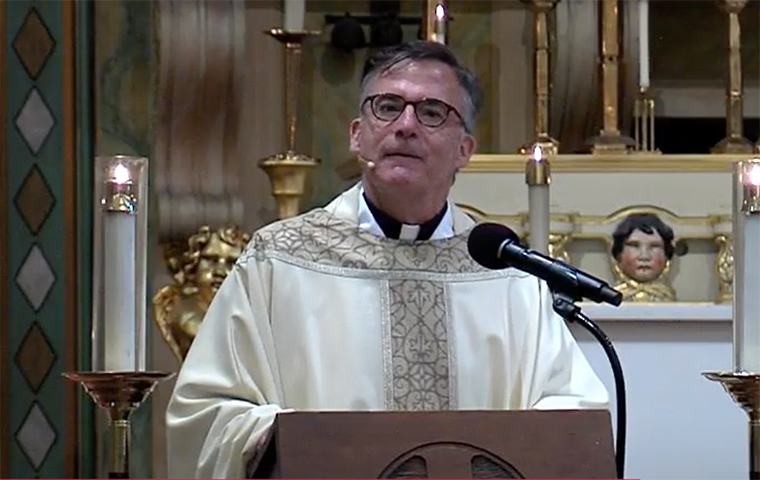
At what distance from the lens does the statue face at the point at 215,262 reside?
4387 mm

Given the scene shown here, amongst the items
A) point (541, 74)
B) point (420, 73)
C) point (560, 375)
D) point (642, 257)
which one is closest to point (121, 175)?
point (420, 73)

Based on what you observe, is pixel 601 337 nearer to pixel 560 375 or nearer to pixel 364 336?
pixel 560 375

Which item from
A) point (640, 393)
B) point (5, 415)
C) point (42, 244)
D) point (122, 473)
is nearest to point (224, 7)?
point (42, 244)

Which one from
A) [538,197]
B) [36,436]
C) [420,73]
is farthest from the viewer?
[36,436]

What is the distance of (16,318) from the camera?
4.58 meters

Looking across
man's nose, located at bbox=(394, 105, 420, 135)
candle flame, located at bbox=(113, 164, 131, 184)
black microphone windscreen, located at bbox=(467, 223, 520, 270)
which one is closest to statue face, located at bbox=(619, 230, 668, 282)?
man's nose, located at bbox=(394, 105, 420, 135)

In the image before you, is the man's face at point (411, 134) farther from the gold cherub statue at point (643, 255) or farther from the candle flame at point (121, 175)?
the gold cherub statue at point (643, 255)

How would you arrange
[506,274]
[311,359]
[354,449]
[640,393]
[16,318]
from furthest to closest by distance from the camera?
[16,318], [640,393], [506,274], [311,359], [354,449]

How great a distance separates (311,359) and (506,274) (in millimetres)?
444

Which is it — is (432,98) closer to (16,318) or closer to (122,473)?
(122,473)

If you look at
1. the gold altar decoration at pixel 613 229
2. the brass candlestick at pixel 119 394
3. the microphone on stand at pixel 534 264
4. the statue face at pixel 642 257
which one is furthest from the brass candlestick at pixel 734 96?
the brass candlestick at pixel 119 394

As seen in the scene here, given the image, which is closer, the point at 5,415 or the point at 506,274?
the point at 506,274

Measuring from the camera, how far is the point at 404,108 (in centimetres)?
304

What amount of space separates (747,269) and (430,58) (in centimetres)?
78
